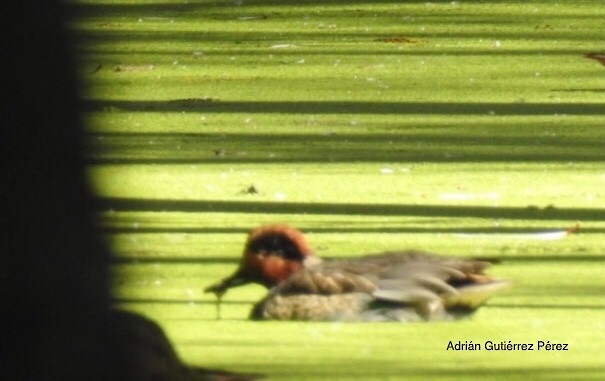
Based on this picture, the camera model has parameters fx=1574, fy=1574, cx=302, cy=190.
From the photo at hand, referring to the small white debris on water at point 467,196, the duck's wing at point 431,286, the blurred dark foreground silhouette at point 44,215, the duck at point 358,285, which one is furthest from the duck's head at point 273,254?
the blurred dark foreground silhouette at point 44,215

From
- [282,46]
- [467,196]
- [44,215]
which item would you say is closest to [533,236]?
[467,196]

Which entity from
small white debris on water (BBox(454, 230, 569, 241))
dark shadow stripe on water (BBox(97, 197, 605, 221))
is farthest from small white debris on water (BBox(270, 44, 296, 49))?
small white debris on water (BBox(454, 230, 569, 241))

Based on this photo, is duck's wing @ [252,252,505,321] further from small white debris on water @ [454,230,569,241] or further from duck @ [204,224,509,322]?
small white debris on water @ [454,230,569,241]

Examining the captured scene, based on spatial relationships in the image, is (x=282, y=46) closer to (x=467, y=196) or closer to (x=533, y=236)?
(x=467, y=196)

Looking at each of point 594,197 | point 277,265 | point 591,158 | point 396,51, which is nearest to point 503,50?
point 396,51

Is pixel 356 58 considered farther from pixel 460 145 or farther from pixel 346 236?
pixel 346 236

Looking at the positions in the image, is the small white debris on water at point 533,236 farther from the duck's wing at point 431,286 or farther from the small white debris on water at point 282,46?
the small white debris on water at point 282,46

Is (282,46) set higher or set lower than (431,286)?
higher
